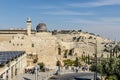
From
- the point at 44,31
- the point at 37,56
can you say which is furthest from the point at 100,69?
the point at 44,31

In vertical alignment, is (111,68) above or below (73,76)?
above

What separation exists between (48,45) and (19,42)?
13.9 ft

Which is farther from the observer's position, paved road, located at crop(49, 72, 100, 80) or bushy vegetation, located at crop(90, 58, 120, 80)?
paved road, located at crop(49, 72, 100, 80)

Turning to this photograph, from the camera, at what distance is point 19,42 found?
160 feet

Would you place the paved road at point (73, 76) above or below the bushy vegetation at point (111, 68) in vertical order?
below

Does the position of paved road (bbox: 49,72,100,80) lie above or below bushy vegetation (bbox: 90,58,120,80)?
below

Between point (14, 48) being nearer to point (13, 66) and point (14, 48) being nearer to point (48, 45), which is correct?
point (48, 45)

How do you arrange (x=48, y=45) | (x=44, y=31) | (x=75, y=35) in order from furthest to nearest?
(x=75, y=35), (x=44, y=31), (x=48, y=45)

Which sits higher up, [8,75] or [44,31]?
[44,31]

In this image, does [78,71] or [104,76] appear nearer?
[104,76]

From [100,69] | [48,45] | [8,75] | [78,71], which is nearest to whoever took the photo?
[8,75]

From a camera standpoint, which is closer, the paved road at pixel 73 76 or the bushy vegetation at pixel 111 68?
the bushy vegetation at pixel 111 68

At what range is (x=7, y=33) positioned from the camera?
68562mm

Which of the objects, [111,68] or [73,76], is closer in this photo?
[111,68]
